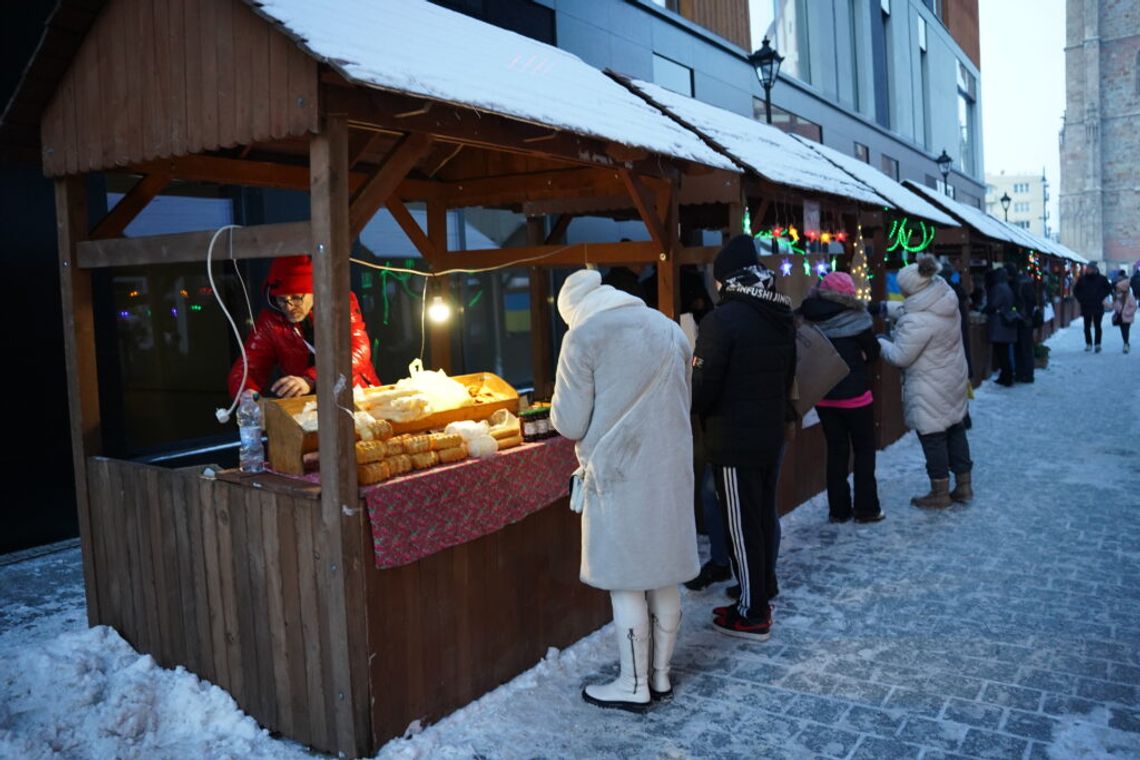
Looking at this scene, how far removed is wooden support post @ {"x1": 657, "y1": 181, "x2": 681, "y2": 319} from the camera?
602cm

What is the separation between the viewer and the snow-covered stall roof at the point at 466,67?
11.2 ft

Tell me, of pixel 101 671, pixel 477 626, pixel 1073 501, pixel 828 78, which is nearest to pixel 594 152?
pixel 477 626

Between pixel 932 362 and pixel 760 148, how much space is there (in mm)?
2314

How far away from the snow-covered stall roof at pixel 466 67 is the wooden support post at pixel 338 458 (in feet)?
0.98

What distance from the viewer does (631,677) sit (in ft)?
13.7

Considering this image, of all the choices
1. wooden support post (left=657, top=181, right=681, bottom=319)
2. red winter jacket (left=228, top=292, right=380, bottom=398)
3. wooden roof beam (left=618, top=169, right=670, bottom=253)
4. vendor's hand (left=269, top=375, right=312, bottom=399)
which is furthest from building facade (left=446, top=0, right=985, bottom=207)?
vendor's hand (left=269, top=375, right=312, bottom=399)

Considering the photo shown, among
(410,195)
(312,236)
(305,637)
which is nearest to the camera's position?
(312,236)

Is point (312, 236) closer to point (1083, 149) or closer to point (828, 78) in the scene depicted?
point (828, 78)

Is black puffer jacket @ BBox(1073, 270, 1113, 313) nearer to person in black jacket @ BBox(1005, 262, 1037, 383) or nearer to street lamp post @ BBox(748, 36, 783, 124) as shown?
person in black jacket @ BBox(1005, 262, 1037, 383)

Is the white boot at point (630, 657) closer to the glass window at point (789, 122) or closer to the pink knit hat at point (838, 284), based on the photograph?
the pink knit hat at point (838, 284)

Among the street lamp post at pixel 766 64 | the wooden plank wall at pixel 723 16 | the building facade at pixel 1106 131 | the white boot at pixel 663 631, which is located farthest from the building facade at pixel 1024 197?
the white boot at pixel 663 631

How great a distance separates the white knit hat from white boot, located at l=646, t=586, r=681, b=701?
4.14 metres

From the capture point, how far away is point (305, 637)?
385cm

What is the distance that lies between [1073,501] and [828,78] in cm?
1719
